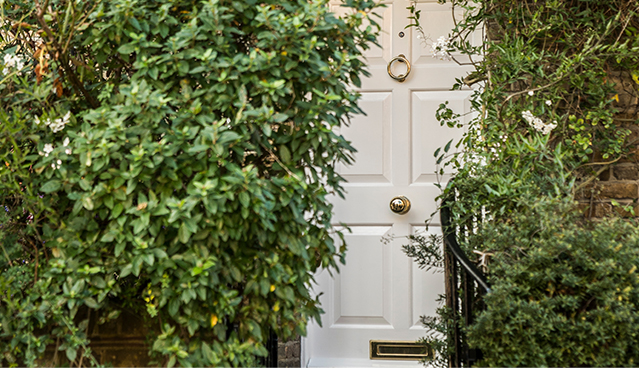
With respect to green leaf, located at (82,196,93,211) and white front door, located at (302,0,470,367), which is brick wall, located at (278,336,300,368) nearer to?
white front door, located at (302,0,470,367)

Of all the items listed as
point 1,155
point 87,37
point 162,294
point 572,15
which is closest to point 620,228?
point 572,15

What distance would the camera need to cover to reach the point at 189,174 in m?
1.70

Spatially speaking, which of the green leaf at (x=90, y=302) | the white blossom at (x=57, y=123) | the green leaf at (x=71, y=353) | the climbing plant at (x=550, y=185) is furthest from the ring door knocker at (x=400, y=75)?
the green leaf at (x=71, y=353)

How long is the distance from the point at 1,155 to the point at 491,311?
183cm

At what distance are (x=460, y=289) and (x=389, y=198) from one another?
1089 millimetres

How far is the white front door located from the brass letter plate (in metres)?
0.03

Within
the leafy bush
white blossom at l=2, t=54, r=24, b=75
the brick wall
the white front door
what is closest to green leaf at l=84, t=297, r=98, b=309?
the leafy bush

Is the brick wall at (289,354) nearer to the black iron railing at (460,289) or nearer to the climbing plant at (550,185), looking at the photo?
the climbing plant at (550,185)

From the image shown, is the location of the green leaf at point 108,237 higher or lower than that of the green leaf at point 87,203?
lower

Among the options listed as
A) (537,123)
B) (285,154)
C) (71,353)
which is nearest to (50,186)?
(71,353)

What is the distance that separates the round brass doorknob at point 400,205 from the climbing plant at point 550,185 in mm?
378

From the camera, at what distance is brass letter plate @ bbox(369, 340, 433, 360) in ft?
10.6

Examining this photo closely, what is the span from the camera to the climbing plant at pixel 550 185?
1.75 m

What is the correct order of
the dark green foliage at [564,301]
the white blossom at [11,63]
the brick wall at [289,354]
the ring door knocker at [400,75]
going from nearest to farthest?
the dark green foliage at [564,301] < the white blossom at [11,63] < the brick wall at [289,354] < the ring door knocker at [400,75]
